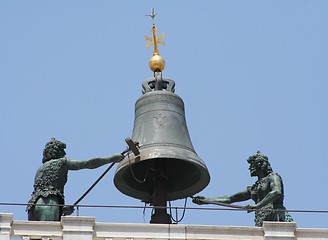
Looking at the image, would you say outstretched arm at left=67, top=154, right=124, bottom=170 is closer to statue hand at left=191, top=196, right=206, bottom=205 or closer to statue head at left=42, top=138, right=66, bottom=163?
statue head at left=42, top=138, right=66, bottom=163

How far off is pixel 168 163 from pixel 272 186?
8.91ft

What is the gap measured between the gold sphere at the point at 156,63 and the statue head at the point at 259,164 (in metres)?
3.72

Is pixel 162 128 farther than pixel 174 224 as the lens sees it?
Yes

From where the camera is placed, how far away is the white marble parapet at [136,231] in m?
31.6

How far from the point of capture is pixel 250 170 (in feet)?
119

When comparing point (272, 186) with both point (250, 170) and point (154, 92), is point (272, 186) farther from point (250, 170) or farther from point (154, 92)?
point (154, 92)

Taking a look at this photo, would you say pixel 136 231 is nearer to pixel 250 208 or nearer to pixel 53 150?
pixel 250 208

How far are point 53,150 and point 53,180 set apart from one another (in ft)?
3.65

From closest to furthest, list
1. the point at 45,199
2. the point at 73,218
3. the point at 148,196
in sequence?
1. the point at 73,218
2. the point at 45,199
3. the point at 148,196

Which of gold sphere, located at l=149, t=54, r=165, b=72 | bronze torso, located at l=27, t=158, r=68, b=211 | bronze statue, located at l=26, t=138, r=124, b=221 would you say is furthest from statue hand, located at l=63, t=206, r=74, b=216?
gold sphere, located at l=149, t=54, r=165, b=72

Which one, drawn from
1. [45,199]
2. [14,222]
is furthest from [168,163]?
[14,222]

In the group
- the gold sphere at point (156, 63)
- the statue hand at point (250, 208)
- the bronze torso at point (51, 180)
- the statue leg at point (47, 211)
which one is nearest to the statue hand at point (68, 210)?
the statue leg at point (47, 211)

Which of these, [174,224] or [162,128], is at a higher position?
[162,128]

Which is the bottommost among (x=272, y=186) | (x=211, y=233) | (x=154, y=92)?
(x=211, y=233)
